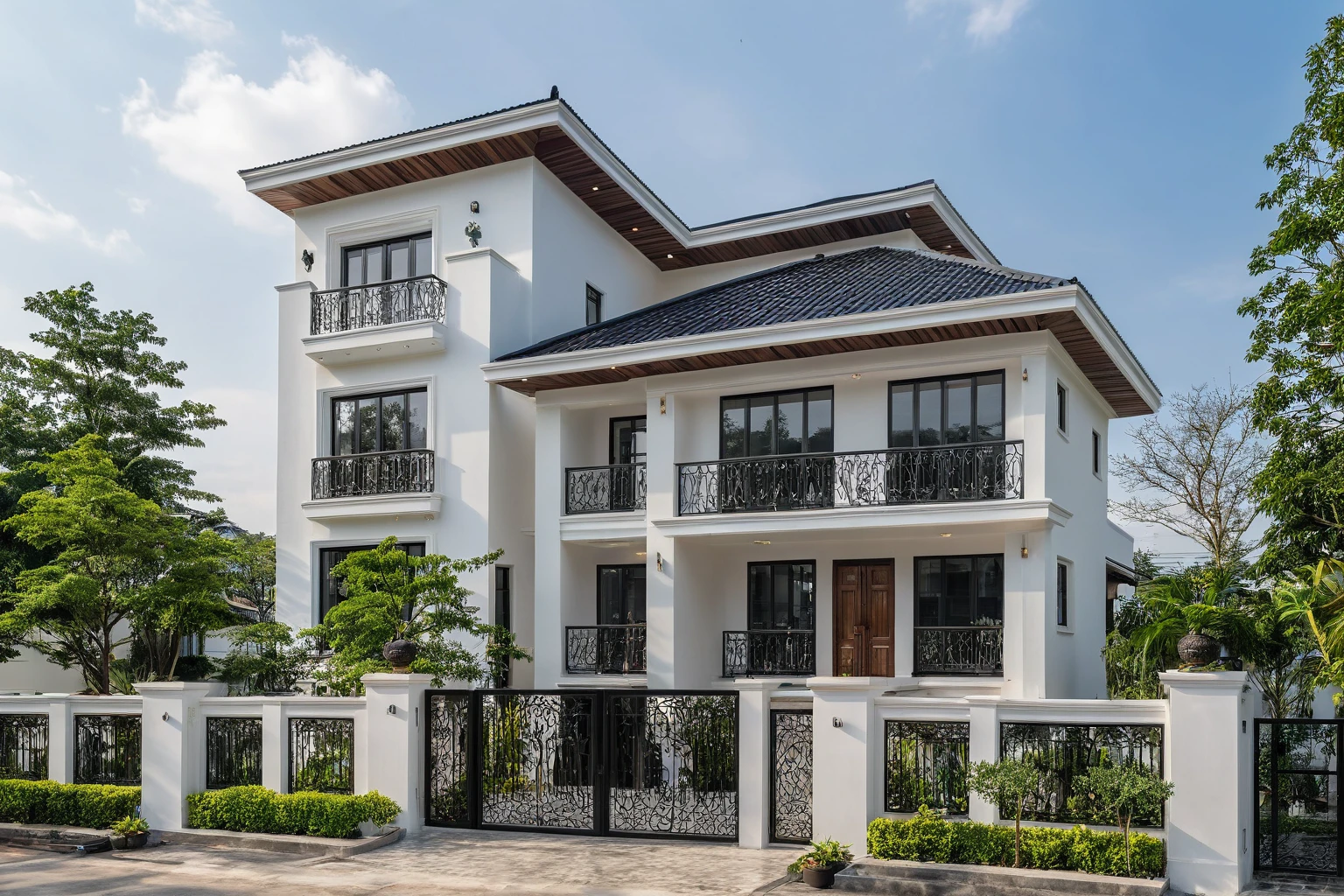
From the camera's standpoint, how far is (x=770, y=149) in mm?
16219

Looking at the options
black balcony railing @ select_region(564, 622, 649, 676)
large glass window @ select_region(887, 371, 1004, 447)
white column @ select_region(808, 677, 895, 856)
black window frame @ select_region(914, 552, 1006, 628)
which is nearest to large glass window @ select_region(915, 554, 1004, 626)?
black window frame @ select_region(914, 552, 1006, 628)

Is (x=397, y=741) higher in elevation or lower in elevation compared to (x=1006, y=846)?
higher

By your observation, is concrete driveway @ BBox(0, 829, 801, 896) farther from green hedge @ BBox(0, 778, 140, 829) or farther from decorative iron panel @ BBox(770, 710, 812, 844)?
green hedge @ BBox(0, 778, 140, 829)

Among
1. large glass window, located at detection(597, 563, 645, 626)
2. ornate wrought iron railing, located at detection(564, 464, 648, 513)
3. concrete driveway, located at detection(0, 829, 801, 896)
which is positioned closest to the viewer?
concrete driveway, located at detection(0, 829, 801, 896)

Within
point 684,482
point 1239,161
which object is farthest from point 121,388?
point 1239,161

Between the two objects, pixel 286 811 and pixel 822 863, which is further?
pixel 286 811

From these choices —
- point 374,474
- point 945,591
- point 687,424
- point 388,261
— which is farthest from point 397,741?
point 388,261

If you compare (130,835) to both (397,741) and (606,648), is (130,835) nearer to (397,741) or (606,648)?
(397,741)

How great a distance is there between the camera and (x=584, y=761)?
40.1 ft

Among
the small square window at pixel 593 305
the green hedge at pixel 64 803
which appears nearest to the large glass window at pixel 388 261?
the small square window at pixel 593 305

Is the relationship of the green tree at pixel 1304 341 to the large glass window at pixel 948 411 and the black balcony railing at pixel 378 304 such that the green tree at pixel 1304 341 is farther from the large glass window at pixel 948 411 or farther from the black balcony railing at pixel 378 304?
the black balcony railing at pixel 378 304

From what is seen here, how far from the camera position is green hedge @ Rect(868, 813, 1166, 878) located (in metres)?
9.38

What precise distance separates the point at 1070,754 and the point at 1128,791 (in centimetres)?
83

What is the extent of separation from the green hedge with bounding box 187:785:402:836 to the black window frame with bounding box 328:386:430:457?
7358 millimetres
